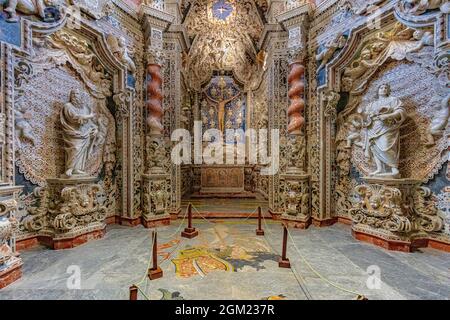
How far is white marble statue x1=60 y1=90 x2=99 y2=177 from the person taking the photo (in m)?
4.39

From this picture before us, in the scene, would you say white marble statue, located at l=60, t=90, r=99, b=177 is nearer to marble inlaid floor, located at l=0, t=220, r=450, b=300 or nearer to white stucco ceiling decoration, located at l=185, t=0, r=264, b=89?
marble inlaid floor, located at l=0, t=220, r=450, b=300

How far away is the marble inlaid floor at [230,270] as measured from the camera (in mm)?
2705

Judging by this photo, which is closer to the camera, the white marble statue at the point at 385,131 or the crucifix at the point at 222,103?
the white marble statue at the point at 385,131

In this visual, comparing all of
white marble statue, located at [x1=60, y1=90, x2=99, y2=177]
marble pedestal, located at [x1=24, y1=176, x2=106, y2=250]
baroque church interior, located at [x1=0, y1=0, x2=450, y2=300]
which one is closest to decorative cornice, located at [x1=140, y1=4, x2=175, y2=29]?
baroque church interior, located at [x1=0, y1=0, x2=450, y2=300]

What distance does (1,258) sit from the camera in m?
2.89

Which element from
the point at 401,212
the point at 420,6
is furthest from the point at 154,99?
the point at 401,212

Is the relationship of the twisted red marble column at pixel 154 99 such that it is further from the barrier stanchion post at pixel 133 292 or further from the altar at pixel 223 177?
the altar at pixel 223 177

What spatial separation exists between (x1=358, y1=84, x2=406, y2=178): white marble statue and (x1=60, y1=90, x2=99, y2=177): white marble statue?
6.21 meters

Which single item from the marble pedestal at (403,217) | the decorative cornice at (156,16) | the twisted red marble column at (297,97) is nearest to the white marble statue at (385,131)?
the marble pedestal at (403,217)

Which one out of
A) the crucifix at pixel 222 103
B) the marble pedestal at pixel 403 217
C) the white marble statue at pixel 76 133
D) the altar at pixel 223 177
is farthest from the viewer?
the crucifix at pixel 222 103

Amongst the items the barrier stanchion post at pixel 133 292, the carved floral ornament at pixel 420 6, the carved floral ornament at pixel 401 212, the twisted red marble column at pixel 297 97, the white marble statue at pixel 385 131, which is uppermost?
the carved floral ornament at pixel 420 6

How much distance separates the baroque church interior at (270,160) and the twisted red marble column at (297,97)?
36 mm

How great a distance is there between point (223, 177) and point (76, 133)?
665 cm
